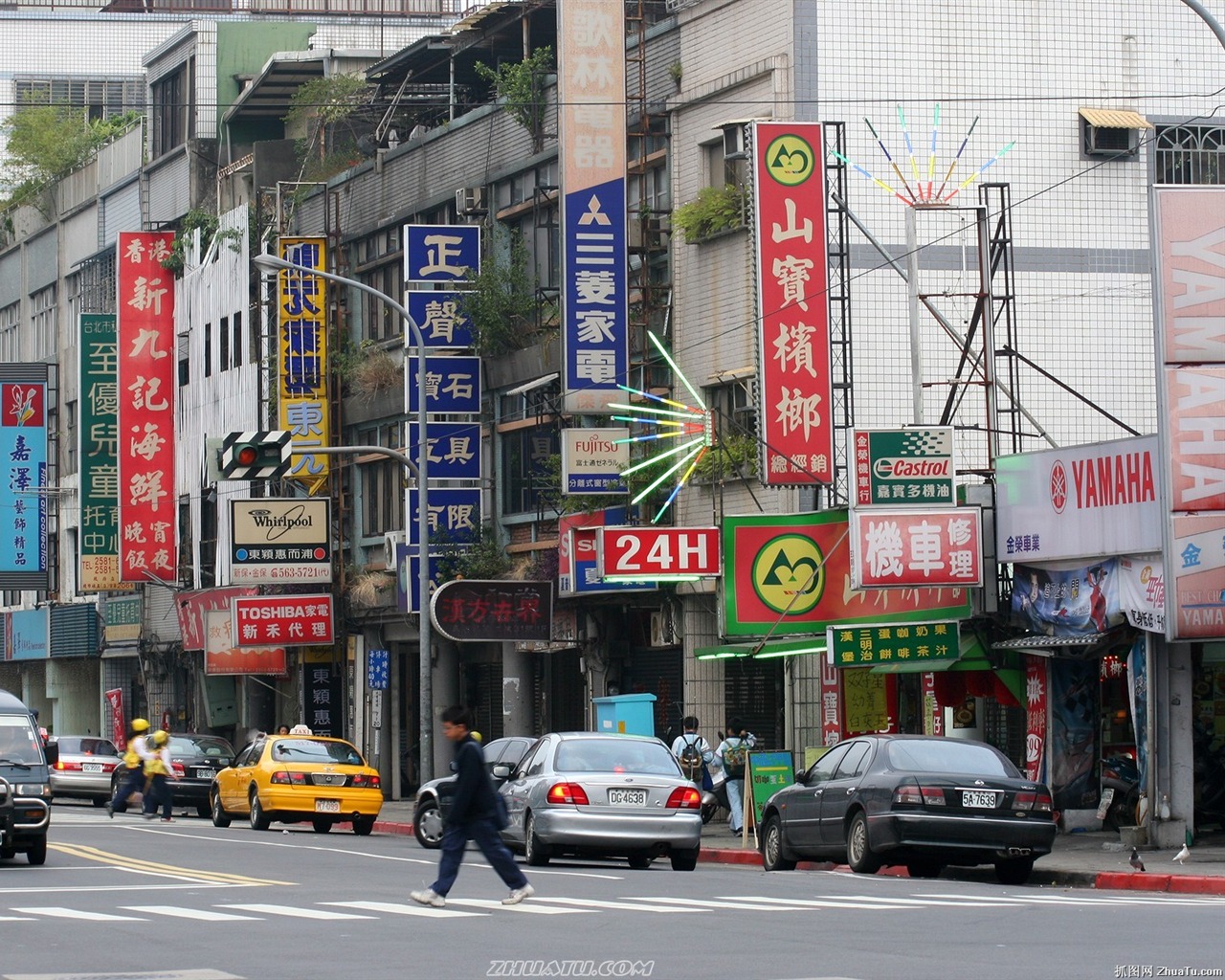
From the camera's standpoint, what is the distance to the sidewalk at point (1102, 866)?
784 inches

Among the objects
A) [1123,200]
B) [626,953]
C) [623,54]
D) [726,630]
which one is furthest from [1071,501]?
[626,953]

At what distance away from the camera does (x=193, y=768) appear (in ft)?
125

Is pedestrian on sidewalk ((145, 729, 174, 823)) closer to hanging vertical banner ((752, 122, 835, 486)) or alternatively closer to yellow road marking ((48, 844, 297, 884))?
yellow road marking ((48, 844, 297, 884))

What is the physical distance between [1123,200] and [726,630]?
964cm

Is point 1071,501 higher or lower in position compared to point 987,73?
lower

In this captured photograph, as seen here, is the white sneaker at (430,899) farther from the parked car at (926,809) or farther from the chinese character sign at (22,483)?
the chinese character sign at (22,483)

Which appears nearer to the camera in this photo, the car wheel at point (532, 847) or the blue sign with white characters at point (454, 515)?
the car wheel at point (532, 847)

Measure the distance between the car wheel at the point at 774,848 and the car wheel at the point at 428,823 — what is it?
16.1 feet

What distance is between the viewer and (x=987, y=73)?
32.4 metres

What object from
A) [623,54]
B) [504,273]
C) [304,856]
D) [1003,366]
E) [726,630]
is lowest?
[304,856]

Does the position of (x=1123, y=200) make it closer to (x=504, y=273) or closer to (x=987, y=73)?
(x=987, y=73)

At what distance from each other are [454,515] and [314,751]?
7.72m

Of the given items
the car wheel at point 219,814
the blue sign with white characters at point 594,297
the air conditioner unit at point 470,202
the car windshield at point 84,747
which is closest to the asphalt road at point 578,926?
the car wheel at point 219,814

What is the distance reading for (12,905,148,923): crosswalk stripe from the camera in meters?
15.3
